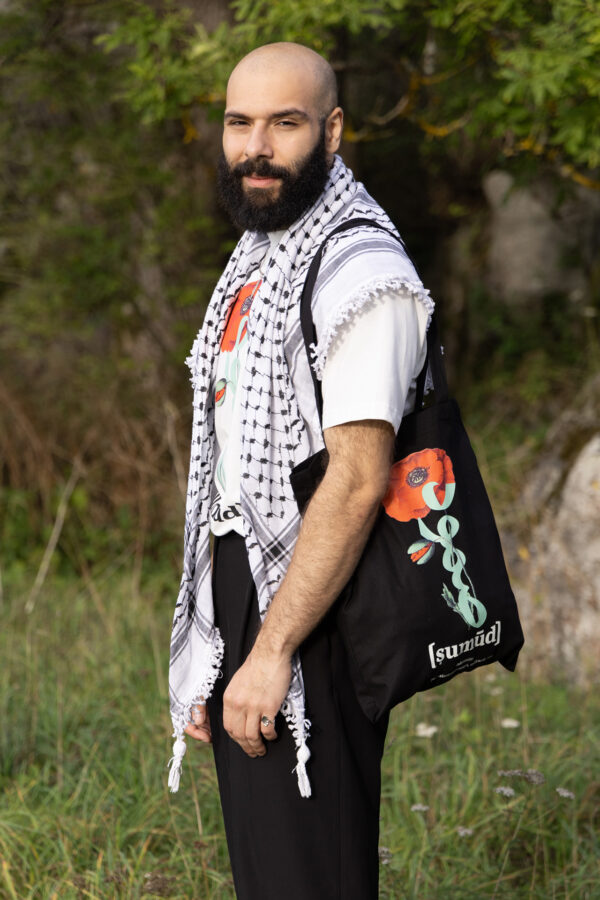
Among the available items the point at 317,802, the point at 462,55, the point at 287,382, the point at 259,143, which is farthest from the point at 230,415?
the point at 462,55

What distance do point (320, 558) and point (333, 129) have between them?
2.99 ft

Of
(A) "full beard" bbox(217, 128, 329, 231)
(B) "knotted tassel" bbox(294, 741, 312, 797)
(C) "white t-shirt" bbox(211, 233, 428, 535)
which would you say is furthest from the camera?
(A) "full beard" bbox(217, 128, 329, 231)

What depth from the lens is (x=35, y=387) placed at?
24.6 feet

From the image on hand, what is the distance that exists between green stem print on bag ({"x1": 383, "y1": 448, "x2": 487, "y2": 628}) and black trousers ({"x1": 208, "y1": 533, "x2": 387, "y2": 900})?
248 millimetres

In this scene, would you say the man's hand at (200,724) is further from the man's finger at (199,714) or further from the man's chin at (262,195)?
the man's chin at (262,195)

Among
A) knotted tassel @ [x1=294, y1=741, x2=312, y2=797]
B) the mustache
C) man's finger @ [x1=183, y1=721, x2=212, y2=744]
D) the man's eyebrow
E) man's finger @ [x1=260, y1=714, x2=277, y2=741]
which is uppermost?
the man's eyebrow

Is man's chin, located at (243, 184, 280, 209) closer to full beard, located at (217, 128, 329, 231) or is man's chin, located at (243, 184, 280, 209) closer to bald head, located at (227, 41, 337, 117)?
full beard, located at (217, 128, 329, 231)

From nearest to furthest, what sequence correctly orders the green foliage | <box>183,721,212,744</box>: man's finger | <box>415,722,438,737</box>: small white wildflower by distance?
<box>183,721,212,744</box>: man's finger
<box>415,722,438,737</box>: small white wildflower
the green foliage

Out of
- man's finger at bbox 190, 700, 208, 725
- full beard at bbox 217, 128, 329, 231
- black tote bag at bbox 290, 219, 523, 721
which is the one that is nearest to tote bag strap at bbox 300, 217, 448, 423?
black tote bag at bbox 290, 219, 523, 721

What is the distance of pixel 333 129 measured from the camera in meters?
1.99

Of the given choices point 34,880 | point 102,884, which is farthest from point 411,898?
point 34,880

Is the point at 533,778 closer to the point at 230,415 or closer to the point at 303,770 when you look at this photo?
the point at 303,770

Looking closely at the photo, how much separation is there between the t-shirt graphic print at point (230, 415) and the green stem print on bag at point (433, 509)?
33cm

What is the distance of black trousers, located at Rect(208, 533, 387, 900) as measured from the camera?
1762mm
